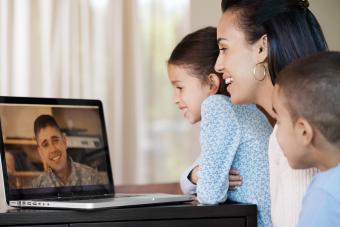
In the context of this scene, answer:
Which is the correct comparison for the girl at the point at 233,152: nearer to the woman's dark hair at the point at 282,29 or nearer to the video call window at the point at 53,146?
the woman's dark hair at the point at 282,29

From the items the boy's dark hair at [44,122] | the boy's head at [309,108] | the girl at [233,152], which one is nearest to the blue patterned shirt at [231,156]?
the girl at [233,152]

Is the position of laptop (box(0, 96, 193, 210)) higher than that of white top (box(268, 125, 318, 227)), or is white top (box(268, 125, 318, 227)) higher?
laptop (box(0, 96, 193, 210))

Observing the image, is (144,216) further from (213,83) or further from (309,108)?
(213,83)

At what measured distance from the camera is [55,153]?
1.40 m

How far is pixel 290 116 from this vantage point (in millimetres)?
1096

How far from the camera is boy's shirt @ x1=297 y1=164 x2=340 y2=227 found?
3.29 feet

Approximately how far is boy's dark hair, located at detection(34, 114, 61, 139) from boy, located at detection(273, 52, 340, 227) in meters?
0.54

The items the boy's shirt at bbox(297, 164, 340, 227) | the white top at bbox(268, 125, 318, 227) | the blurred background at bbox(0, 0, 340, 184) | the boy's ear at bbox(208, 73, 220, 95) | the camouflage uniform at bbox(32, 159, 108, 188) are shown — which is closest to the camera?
the boy's shirt at bbox(297, 164, 340, 227)

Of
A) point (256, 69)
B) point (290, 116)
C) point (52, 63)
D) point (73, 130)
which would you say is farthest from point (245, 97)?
point (52, 63)

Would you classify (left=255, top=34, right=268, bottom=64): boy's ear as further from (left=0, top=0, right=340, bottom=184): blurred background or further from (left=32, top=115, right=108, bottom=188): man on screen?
(left=0, top=0, right=340, bottom=184): blurred background

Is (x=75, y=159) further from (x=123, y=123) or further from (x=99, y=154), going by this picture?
(x=123, y=123)

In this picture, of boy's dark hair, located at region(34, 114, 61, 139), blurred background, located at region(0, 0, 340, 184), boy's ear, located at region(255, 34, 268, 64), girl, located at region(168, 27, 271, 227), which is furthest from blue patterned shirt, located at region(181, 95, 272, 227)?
blurred background, located at region(0, 0, 340, 184)

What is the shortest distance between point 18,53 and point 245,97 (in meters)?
1.68

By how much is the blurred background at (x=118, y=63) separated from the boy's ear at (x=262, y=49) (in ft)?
4.33
